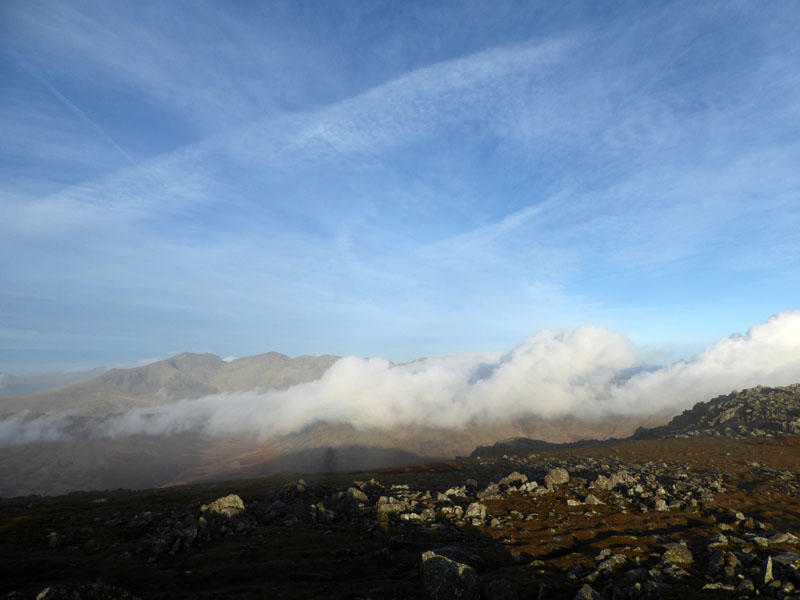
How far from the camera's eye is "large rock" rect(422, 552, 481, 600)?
530 inches

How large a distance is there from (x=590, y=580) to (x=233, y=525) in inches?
834

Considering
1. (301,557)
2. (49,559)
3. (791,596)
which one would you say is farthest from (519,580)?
(49,559)

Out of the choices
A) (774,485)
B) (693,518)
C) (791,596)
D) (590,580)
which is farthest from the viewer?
(774,485)

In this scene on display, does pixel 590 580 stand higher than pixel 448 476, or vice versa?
pixel 590 580

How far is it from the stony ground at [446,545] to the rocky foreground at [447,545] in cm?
10

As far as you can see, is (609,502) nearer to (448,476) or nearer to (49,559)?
(448,476)

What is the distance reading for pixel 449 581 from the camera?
13789 millimetres

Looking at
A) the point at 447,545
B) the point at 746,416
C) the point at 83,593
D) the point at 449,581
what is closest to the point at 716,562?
the point at 449,581

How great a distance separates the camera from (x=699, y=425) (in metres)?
91.0

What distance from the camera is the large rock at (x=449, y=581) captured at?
44.1 ft

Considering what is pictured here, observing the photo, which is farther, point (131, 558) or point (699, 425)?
point (699, 425)

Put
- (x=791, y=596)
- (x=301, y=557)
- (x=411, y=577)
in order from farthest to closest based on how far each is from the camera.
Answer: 1. (x=301, y=557)
2. (x=411, y=577)
3. (x=791, y=596)

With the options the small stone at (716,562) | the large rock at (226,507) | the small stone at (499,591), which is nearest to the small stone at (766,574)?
the small stone at (716,562)

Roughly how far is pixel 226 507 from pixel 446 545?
17039mm
